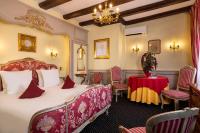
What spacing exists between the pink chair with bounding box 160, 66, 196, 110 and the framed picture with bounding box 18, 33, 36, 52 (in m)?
3.51

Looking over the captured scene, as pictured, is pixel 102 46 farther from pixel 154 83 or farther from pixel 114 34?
pixel 154 83

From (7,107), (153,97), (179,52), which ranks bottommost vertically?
(153,97)

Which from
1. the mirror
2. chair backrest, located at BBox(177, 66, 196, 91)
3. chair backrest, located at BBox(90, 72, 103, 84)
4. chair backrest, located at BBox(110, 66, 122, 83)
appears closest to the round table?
chair backrest, located at BBox(177, 66, 196, 91)

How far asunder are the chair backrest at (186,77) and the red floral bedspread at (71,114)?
2.18 metres

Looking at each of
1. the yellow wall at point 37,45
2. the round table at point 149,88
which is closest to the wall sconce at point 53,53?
the yellow wall at point 37,45

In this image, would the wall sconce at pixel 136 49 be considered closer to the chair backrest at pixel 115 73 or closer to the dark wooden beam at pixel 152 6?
the chair backrest at pixel 115 73

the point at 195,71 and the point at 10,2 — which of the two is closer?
the point at 10,2

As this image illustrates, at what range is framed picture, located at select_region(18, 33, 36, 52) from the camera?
331 cm

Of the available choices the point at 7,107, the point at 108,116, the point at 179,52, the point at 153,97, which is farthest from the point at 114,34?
the point at 7,107

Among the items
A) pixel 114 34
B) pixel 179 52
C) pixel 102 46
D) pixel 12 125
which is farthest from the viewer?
pixel 102 46

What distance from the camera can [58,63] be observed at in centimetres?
450

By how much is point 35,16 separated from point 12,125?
2774 millimetres

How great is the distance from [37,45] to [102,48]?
2.35 m

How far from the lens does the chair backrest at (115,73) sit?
185 inches
